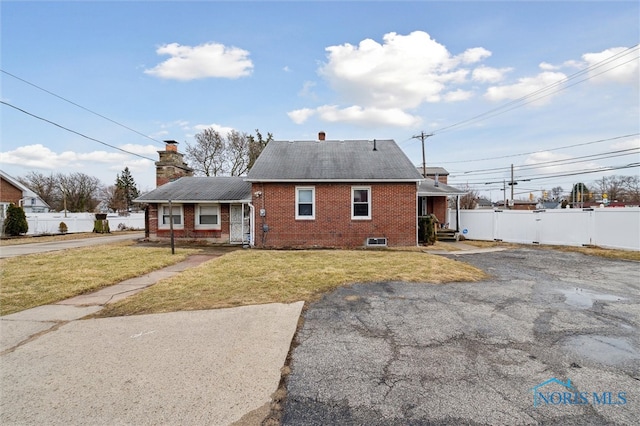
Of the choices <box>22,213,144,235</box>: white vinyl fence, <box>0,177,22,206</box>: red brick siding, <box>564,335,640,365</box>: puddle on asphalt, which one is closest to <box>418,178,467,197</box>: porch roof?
<box>564,335,640,365</box>: puddle on asphalt

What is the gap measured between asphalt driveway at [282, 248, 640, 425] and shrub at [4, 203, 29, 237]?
26343 mm

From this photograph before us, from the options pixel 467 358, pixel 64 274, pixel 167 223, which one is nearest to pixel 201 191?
pixel 167 223

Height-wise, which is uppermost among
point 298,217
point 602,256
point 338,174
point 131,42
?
point 131,42

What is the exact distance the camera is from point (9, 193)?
104 ft

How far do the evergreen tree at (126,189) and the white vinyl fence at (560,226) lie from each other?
174ft

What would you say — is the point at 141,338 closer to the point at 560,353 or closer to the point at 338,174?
Answer: the point at 560,353

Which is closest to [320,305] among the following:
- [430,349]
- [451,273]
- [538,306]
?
[430,349]

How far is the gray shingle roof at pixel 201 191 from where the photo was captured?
16281 millimetres

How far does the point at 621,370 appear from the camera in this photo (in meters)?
3.25

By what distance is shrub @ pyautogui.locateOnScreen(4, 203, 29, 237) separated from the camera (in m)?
21.5

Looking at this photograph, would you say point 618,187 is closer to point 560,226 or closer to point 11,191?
point 560,226

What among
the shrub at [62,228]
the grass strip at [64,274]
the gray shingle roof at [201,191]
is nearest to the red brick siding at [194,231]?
the gray shingle roof at [201,191]

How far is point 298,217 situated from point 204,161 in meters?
24.3

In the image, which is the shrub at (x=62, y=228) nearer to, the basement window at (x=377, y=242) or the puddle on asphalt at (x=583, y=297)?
the basement window at (x=377, y=242)
